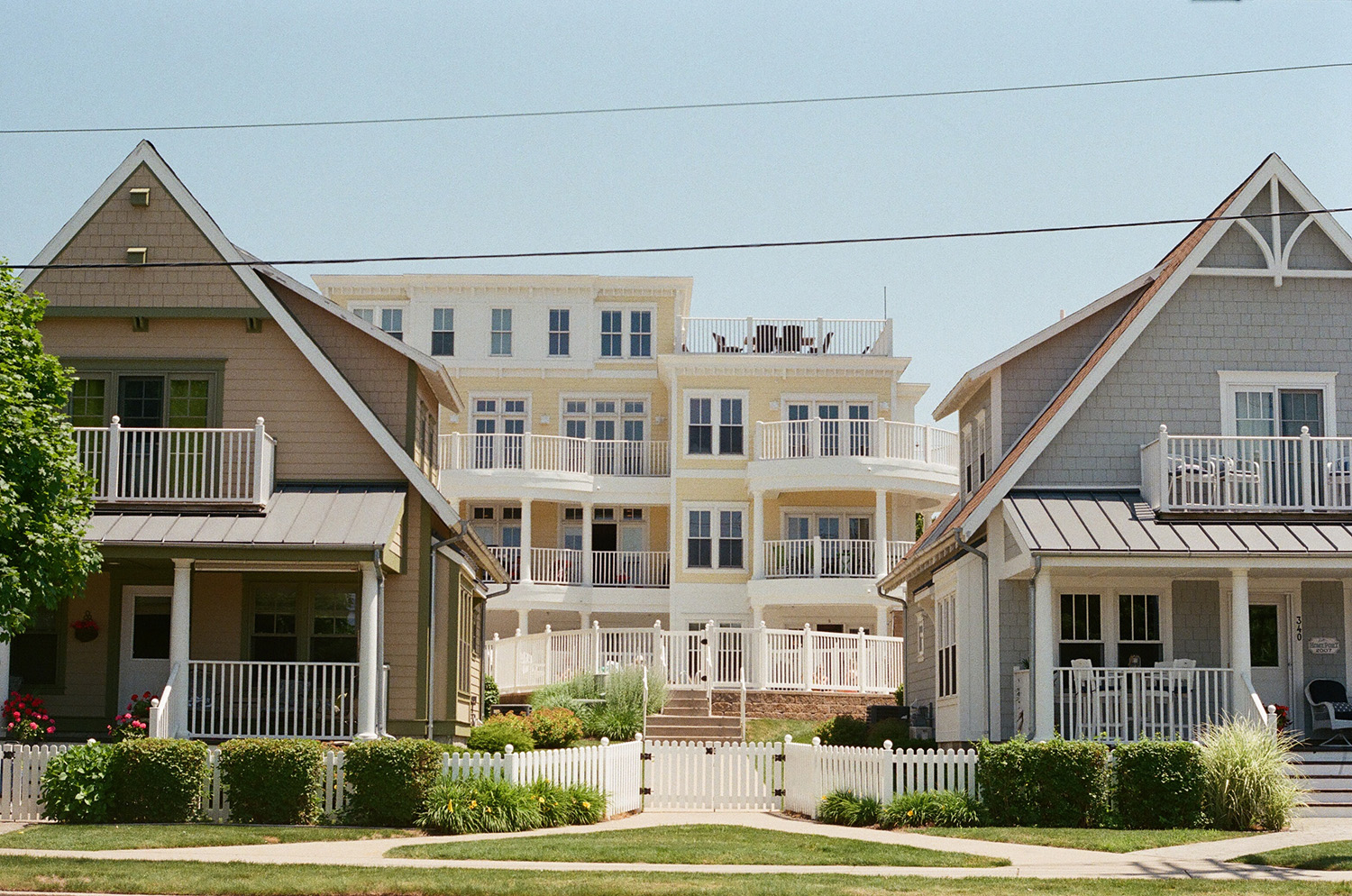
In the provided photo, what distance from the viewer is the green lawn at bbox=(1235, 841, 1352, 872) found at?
51.2 ft

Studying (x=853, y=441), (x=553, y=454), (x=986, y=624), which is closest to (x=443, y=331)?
(x=553, y=454)

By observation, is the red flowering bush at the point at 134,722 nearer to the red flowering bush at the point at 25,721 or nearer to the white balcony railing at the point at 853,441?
the red flowering bush at the point at 25,721

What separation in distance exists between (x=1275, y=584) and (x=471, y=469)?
25.1 meters

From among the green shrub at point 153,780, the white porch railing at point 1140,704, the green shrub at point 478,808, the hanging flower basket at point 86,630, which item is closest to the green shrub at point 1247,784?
the white porch railing at point 1140,704

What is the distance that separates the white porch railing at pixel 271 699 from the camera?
72.7ft

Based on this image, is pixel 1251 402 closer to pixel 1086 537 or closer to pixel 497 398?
pixel 1086 537

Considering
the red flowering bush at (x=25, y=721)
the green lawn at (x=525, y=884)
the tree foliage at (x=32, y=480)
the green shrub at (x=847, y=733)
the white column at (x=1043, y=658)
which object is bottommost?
the green lawn at (x=525, y=884)

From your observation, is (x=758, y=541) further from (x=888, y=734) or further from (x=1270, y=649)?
(x=1270, y=649)

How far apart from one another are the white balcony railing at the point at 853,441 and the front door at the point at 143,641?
21.6 m

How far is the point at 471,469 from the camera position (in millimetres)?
44094

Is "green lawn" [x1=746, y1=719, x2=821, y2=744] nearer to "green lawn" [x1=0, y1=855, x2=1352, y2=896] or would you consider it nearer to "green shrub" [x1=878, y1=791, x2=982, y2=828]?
"green shrub" [x1=878, y1=791, x2=982, y2=828]

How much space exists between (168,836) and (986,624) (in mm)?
11625

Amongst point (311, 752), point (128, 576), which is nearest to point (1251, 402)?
point (311, 752)

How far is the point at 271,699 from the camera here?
24.0 m
